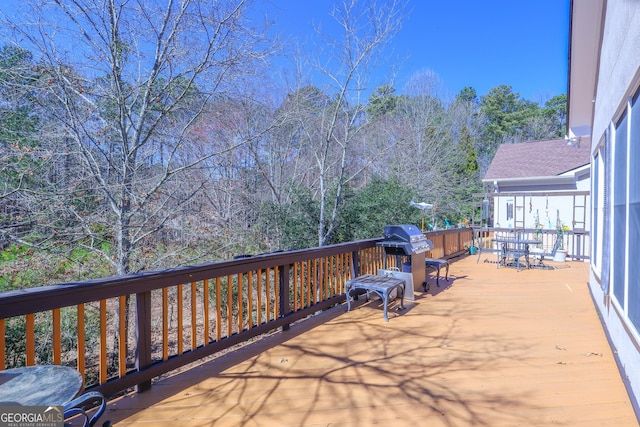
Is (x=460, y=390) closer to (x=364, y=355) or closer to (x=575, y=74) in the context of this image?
(x=364, y=355)

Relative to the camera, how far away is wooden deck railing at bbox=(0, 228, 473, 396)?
76.4 inches

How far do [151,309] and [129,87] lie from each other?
115 inches

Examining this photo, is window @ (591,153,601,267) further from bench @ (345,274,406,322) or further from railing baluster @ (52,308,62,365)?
railing baluster @ (52,308,62,365)

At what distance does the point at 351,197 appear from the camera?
9.44 m

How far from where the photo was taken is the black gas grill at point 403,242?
4.82 meters

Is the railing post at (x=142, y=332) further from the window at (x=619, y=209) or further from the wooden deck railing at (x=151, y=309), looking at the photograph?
the window at (x=619, y=209)

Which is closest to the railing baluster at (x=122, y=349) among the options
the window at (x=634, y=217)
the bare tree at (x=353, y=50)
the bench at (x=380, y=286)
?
the bench at (x=380, y=286)

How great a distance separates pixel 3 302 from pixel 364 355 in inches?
96.8

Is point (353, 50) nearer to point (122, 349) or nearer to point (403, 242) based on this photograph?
point (403, 242)

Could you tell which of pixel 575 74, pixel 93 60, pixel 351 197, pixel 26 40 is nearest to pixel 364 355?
pixel 93 60

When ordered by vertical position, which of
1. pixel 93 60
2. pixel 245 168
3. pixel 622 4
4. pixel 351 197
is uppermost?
pixel 93 60

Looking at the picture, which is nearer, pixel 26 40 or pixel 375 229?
pixel 26 40

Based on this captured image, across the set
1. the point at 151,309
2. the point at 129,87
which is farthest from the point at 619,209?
the point at 129,87

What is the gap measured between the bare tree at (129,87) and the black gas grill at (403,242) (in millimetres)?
3116
